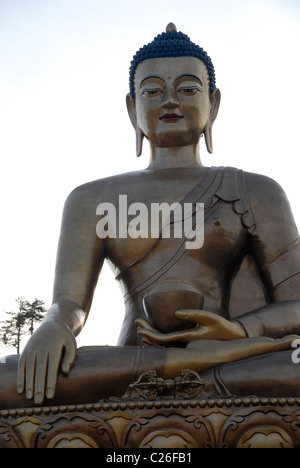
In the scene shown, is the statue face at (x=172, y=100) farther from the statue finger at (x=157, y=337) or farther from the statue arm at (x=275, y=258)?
the statue finger at (x=157, y=337)

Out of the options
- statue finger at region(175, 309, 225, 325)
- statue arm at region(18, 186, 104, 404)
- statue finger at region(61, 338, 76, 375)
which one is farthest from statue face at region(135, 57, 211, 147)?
statue finger at region(61, 338, 76, 375)

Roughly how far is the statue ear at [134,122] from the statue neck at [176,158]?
19 centimetres

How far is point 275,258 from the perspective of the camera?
529 centimetres

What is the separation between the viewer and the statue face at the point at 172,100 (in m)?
5.84

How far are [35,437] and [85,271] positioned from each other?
1560 millimetres

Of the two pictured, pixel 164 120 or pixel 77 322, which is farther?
pixel 164 120

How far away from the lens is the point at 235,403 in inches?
158

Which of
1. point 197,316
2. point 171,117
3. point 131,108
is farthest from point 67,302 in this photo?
point 131,108

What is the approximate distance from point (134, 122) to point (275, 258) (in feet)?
5.76

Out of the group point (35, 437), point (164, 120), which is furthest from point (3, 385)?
point (164, 120)

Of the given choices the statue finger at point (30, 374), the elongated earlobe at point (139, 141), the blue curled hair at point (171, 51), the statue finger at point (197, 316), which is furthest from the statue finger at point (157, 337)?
the blue curled hair at point (171, 51)

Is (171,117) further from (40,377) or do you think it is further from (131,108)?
(40,377)

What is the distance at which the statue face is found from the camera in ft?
19.2
